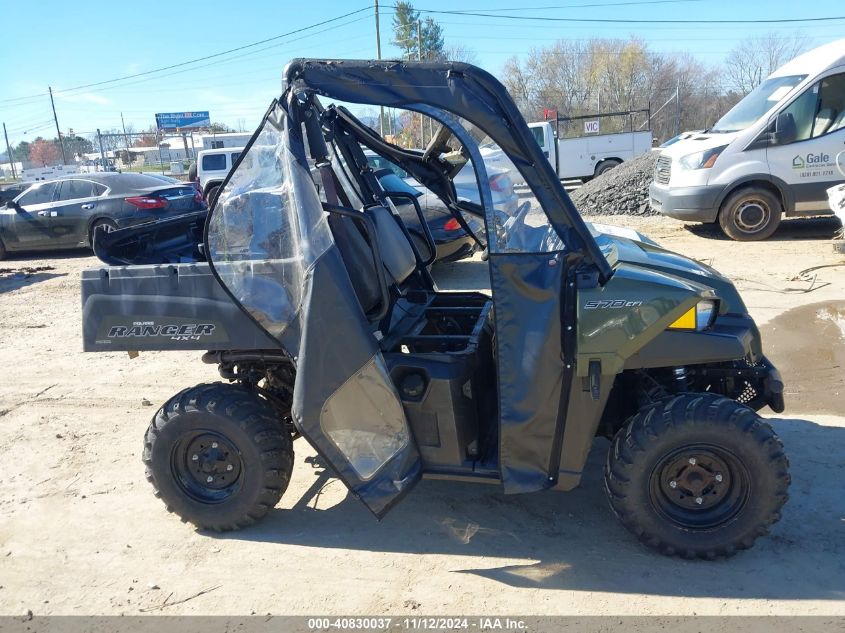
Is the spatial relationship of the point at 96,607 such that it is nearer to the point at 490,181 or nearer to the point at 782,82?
the point at 490,181

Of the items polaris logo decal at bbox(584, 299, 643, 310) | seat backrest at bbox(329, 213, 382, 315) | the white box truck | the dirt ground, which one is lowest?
the dirt ground

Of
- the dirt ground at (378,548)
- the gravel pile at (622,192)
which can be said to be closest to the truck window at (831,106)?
the gravel pile at (622,192)

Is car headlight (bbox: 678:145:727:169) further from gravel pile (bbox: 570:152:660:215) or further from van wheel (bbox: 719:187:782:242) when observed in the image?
gravel pile (bbox: 570:152:660:215)

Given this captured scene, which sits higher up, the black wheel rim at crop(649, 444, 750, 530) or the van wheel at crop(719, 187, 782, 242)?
the van wheel at crop(719, 187, 782, 242)

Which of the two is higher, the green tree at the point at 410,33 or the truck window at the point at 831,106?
the green tree at the point at 410,33

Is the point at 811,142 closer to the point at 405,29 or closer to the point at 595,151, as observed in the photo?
the point at 595,151

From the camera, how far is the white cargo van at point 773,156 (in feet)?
31.0

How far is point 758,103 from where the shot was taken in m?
10.2

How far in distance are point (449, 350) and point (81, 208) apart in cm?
1112

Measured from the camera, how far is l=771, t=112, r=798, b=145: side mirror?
9523mm

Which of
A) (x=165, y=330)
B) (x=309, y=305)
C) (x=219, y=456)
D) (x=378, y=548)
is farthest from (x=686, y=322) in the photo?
(x=165, y=330)

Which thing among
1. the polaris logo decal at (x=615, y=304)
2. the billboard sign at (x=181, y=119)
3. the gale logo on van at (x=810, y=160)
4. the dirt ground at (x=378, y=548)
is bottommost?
the dirt ground at (x=378, y=548)

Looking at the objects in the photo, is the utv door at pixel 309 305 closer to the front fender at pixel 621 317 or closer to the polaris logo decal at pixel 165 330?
the polaris logo decal at pixel 165 330

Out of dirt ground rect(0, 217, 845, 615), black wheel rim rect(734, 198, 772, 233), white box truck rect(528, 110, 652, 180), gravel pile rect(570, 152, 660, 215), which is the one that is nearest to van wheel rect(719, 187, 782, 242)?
black wheel rim rect(734, 198, 772, 233)
